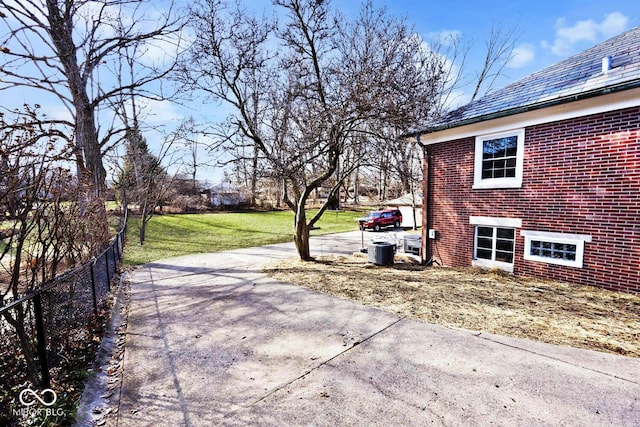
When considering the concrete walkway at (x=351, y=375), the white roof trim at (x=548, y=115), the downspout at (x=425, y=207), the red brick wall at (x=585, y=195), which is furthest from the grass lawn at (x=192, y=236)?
the red brick wall at (x=585, y=195)

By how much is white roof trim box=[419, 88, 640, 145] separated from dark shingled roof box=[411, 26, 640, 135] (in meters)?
0.23

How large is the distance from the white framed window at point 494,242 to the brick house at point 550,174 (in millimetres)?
28

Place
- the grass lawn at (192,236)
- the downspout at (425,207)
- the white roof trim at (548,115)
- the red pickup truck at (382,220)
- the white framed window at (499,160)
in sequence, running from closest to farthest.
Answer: the white roof trim at (548,115)
the white framed window at (499,160)
the downspout at (425,207)
the grass lawn at (192,236)
the red pickup truck at (382,220)

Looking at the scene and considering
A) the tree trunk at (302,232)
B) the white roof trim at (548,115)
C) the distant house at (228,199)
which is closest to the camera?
the white roof trim at (548,115)

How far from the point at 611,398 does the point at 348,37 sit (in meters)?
9.71

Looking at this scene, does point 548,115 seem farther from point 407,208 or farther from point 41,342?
point 407,208

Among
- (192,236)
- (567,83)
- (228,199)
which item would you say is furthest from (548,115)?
(228,199)

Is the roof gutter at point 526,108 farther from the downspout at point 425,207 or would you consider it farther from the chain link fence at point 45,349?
the chain link fence at point 45,349

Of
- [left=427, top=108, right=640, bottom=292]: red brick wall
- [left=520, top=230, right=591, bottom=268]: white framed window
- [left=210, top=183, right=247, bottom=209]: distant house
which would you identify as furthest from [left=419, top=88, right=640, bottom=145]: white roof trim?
[left=210, top=183, right=247, bottom=209]: distant house

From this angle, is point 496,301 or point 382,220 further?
point 382,220

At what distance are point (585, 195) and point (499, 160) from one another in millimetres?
2156

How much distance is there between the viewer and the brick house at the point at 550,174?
20.8 feet

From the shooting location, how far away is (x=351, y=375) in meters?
3.55

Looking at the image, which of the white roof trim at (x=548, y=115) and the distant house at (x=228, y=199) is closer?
the white roof trim at (x=548, y=115)
